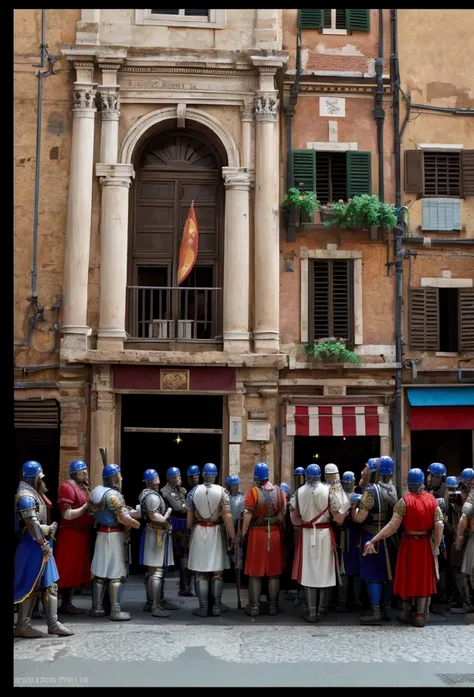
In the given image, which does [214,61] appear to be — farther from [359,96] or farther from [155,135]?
[359,96]

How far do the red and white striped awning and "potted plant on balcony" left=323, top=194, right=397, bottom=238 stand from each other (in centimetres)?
372

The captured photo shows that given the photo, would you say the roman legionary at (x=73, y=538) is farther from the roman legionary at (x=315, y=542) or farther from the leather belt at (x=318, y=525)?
the leather belt at (x=318, y=525)

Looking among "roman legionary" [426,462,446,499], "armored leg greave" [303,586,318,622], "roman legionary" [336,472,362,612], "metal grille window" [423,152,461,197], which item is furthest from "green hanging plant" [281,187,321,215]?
"armored leg greave" [303,586,318,622]

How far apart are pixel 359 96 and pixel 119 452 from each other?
8978mm

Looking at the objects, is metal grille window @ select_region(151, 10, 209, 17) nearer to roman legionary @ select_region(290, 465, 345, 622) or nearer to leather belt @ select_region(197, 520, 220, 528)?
roman legionary @ select_region(290, 465, 345, 622)

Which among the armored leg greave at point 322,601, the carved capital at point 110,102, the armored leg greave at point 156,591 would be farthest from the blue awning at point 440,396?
the carved capital at point 110,102

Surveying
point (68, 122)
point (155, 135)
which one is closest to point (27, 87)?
point (68, 122)

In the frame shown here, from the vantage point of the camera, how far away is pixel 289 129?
1802cm

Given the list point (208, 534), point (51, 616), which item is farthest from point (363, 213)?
point (51, 616)

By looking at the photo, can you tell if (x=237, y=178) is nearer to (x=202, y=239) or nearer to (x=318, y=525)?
(x=202, y=239)

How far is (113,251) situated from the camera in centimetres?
1722

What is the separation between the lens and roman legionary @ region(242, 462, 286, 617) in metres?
12.3

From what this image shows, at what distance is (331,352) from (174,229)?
4.22m

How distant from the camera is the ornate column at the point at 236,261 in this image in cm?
1717
